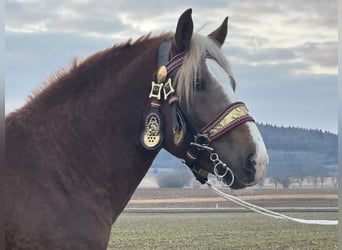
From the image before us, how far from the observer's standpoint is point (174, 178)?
358 centimetres

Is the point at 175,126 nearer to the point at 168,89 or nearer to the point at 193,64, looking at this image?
the point at 168,89

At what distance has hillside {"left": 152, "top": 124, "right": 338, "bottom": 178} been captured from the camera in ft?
11.4

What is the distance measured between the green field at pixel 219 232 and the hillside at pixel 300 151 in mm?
393

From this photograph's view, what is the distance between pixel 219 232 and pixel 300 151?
98 cm

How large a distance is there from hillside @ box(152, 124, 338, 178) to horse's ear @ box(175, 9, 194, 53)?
56.8 inches

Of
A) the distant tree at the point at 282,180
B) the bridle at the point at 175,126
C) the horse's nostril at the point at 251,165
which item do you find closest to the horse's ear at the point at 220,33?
the bridle at the point at 175,126

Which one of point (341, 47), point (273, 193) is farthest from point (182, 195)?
point (341, 47)

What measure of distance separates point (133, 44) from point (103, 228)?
2.73 feet

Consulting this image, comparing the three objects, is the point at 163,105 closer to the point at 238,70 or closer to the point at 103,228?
the point at 103,228

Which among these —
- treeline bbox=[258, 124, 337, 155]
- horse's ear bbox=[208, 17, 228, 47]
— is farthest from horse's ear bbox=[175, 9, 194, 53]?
treeline bbox=[258, 124, 337, 155]

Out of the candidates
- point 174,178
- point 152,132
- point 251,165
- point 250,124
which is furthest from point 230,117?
point 174,178

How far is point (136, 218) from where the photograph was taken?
3.84 meters

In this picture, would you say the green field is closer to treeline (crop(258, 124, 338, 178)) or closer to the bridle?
treeline (crop(258, 124, 338, 178))

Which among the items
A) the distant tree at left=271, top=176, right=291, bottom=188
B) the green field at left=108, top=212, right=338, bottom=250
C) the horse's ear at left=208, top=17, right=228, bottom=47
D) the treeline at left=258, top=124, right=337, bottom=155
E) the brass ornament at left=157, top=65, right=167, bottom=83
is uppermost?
the horse's ear at left=208, top=17, right=228, bottom=47
